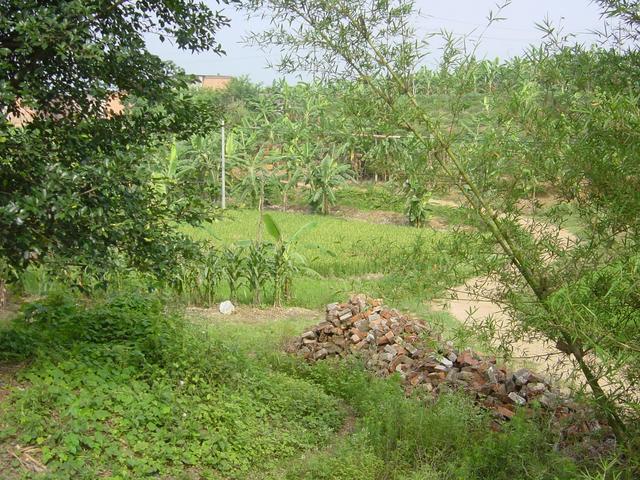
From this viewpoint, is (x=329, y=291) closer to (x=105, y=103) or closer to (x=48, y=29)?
(x=105, y=103)

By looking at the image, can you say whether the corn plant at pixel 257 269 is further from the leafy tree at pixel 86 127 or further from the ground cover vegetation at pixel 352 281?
the leafy tree at pixel 86 127

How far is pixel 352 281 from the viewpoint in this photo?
4328 millimetres

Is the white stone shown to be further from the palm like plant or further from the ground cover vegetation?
the palm like plant

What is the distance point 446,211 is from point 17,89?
101 inches

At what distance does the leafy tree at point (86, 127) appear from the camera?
3.72 metres

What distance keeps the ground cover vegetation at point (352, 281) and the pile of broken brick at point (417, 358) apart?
39cm

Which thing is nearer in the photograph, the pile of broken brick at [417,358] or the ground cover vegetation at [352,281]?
the ground cover vegetation at [352,281]

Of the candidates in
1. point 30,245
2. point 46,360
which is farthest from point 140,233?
point 46,360

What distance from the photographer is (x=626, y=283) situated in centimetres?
295

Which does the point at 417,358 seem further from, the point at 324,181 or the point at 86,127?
the point at 324,181

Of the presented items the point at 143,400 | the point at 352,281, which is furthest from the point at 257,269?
the point at 352,281

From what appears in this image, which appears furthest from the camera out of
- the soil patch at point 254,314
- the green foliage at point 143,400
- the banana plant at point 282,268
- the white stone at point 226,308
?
the banana plant at point 282,268

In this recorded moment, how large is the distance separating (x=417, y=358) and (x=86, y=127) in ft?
12.3

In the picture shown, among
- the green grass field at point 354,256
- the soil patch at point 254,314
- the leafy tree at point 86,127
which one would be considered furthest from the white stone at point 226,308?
the leafy tree at point 86,127
